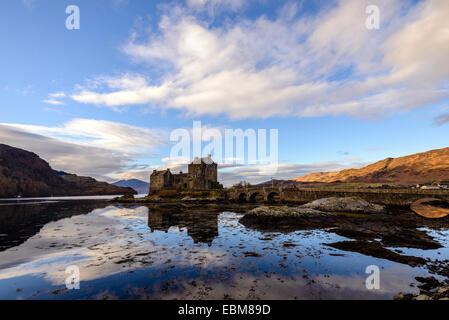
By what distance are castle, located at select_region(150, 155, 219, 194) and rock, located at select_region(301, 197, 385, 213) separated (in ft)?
190

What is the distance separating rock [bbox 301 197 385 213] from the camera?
35000 millimetres

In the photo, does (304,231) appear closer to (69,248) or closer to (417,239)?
(417,239)

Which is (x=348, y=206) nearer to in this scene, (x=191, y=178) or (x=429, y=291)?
(x=429, y=291)

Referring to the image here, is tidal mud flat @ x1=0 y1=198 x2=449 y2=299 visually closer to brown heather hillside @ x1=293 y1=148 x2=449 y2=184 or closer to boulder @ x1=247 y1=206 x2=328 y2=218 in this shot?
boulder @ x1=247 y1=206 x2=328 y2=218

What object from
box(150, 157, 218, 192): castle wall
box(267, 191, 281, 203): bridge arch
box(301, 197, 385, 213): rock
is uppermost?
box(150, 157, 218, 192): castle wall

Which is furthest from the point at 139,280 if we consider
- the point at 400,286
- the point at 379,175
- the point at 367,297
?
the point at 379,175

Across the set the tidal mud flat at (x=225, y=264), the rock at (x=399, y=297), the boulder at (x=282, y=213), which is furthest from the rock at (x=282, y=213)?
the rock at (x=399, y=297)

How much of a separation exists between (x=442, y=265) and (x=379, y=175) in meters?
194

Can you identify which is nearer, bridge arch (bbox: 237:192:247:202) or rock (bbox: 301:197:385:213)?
rock (bbox: 301:197:385:213)

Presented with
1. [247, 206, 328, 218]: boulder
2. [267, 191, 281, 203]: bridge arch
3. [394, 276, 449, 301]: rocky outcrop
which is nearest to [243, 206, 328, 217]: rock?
[247, 206, 328, 218]: boulder

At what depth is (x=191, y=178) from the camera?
93062 millimetres

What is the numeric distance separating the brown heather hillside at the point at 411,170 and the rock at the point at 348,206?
118 metres

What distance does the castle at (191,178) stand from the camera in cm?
9144

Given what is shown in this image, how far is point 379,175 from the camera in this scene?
165 meters
